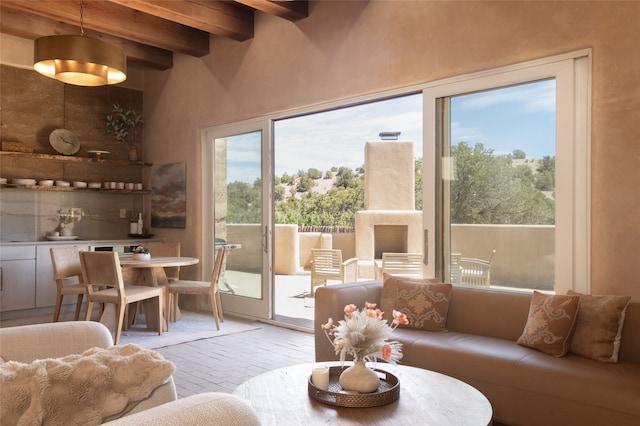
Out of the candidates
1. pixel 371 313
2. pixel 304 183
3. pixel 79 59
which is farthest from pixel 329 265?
pixel 304 183

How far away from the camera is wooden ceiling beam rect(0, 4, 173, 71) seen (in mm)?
5695

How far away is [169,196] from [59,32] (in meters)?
2.38

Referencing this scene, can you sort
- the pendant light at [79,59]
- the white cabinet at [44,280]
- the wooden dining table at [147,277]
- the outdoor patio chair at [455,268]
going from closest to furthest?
the pendant light at [79,59]
the outdoor patio chair at [455,268]
the wooden dining table at [147,277]
the white cabinet at [44,280]

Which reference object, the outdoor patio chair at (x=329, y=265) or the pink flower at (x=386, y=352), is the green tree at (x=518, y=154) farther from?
the outdoor patio chair at (x=329, y=265)

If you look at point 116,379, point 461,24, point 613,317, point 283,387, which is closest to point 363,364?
point 283,387

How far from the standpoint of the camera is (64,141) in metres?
6.82

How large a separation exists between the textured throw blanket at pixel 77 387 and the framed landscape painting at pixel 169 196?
5627 mm

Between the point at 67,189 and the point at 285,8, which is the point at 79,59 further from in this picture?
the point at 67,189

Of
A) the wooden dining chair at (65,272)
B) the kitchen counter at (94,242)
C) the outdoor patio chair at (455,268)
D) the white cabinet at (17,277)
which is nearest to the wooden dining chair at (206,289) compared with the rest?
the wooden dining chair at (65,272)

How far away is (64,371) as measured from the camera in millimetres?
1222

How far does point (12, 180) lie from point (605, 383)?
656 centimetres

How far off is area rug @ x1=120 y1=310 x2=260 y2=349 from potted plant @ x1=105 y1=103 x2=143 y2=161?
277 cm

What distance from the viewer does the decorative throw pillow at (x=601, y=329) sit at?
2793 millimetres

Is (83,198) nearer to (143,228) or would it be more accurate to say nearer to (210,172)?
(143,228)
